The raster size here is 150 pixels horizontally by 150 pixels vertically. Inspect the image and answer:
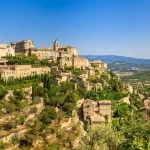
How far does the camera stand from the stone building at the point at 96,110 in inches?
1566

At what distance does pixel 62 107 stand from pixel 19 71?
7536mm

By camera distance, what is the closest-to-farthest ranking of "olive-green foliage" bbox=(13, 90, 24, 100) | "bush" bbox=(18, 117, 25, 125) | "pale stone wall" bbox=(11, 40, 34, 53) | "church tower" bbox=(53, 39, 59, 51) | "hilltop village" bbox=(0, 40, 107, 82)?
"bush" bbox=(18, 117, 25, 125) < "olive-green foliage" bbox=(13, 90, 24, 100) < "hilltop village" bbox=(0, 40, 107, 82) < "pale stone wall" bbox=(11, 40, 34, 53) < "church tower" bbox=(53, 39, 59, 51)

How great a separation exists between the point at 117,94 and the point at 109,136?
986 inches

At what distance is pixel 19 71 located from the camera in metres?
44.7

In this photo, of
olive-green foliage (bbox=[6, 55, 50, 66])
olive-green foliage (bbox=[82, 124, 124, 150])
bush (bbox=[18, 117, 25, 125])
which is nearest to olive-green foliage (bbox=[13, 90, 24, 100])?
bush (bbox=[18, 117, 25, 125])

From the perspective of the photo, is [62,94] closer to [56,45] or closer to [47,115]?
[47,115]

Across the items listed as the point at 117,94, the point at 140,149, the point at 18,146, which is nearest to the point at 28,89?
the point at 18,146

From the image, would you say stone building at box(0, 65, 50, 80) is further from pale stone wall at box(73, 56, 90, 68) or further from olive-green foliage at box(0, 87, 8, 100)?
pale stone wall at box(73, 56, 90, 68)

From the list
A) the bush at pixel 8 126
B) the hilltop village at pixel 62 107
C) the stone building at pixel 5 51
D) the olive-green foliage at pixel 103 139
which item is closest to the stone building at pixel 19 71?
the hilltop village at pixel 62 107

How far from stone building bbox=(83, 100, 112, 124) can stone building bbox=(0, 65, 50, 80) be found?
846 centimetres

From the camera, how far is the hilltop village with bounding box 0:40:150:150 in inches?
1037

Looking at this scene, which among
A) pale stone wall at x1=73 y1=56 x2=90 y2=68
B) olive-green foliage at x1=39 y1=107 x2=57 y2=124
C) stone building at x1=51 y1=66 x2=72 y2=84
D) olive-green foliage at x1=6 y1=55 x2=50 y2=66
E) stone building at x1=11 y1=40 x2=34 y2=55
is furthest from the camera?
stone building at x1=11 y1=40 x2=34 y2=55

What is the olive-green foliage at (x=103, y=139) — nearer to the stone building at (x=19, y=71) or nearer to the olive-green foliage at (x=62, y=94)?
the olive-green foliage at (x=62, y=94)

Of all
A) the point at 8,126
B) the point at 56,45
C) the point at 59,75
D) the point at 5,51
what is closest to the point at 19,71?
the point at 59,75
